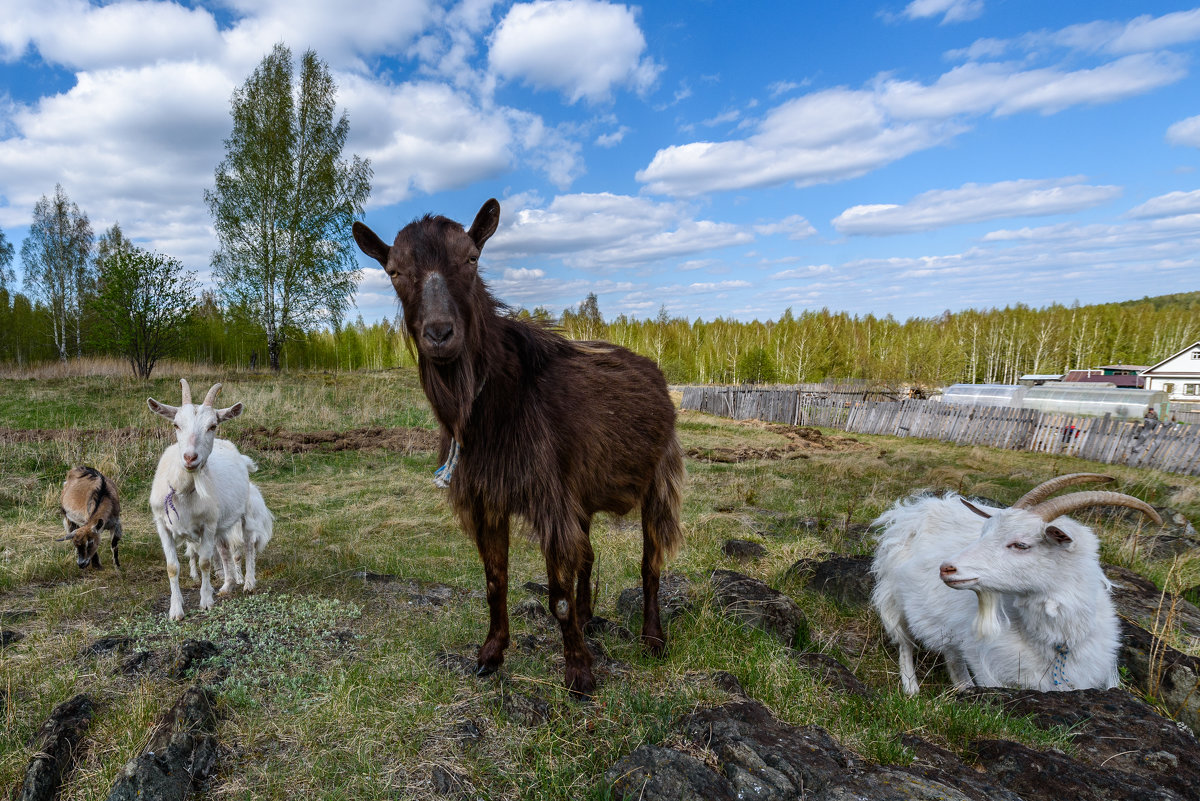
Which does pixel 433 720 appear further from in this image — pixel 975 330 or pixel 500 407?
pixel 975 330

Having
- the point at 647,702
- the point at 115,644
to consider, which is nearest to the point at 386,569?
the point at 115,644

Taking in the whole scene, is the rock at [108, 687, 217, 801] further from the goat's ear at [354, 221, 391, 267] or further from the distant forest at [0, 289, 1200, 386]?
the distant forest at [0, 289, 1200, 386]

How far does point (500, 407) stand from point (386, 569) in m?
4.01

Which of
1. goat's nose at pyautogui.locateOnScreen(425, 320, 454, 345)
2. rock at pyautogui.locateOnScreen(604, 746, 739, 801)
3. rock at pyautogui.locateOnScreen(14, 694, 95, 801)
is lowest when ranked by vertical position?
rock at pyautogui.locateOnScreen(14, 694, 95, 801)

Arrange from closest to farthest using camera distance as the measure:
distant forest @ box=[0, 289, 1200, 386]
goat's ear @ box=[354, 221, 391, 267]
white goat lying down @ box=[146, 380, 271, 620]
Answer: goat's ear @ box=[354, 221, 391, 267] < white goat lying down @ box=[146, 380, 271, 620] < distant forest @ box=[0, 289, 1200, 386]

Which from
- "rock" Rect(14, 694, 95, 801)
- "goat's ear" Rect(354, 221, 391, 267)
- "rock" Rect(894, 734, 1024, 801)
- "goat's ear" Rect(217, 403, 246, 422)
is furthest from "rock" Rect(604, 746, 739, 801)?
"goat's ear" Rect(217, 403, 246, 422)

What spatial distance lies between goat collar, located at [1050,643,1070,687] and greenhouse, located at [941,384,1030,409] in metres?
26.0

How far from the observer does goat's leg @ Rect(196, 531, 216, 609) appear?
5145 millimetres

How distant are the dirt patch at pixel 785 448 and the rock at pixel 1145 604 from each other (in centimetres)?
1086

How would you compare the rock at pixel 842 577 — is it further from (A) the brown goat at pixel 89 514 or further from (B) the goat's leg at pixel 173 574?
(A) the brown goat at pixel 89 514

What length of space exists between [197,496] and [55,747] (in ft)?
10.3

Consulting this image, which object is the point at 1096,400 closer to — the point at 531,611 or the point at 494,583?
the point at 531,611

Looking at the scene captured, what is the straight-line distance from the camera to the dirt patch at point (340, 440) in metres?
13.6

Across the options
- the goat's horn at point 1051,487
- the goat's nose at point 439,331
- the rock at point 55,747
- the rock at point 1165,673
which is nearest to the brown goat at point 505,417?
the goat's nose at point 439,331
